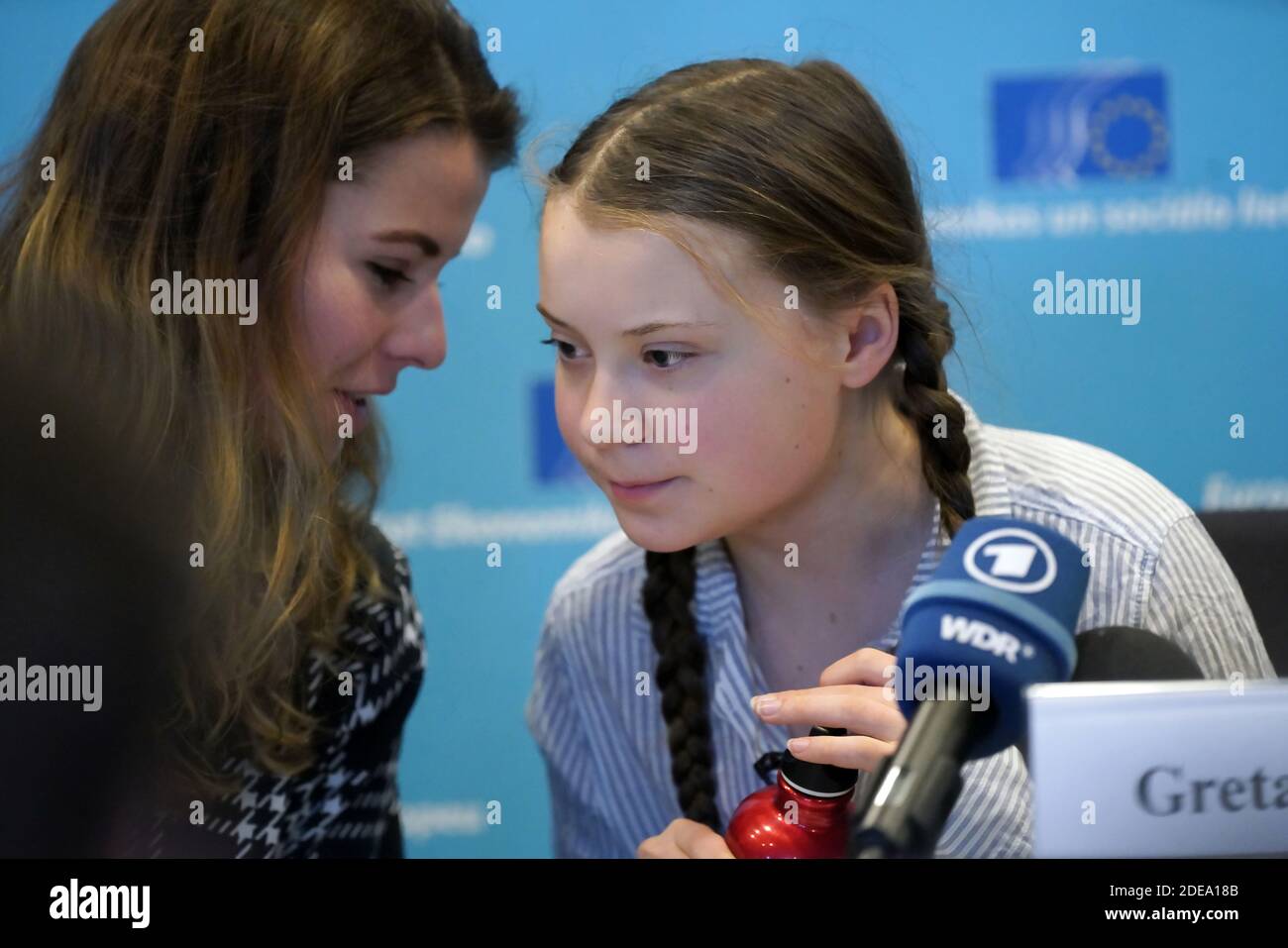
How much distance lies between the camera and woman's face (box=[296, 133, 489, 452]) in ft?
3.51

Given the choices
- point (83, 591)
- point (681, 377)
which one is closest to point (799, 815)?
point (681, 377)

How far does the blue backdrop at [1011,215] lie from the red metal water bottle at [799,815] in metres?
0.23

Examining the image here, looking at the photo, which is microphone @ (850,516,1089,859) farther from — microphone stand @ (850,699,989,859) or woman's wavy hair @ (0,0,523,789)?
woman's wavy hair @ (0,0,523,789)

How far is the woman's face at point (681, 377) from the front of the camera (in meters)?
0.97

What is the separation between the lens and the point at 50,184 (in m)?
1.05

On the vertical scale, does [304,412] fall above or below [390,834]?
above

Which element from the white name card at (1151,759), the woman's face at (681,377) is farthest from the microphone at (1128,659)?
the woman's face at (681,377)

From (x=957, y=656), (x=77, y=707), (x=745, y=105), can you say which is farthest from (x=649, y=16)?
(x=77, y=707)

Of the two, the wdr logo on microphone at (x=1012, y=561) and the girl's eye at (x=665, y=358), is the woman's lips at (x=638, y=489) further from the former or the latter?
the wdr logo on microphone at (x=1012, y=561)

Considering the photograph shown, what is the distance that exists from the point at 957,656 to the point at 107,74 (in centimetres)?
78

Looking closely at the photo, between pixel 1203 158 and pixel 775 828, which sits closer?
pixel 775 828

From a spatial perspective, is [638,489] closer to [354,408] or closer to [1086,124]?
[354,408]

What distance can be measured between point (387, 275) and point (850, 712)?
20.5 inches

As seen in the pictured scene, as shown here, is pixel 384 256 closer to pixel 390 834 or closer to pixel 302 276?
pixel 302 276
